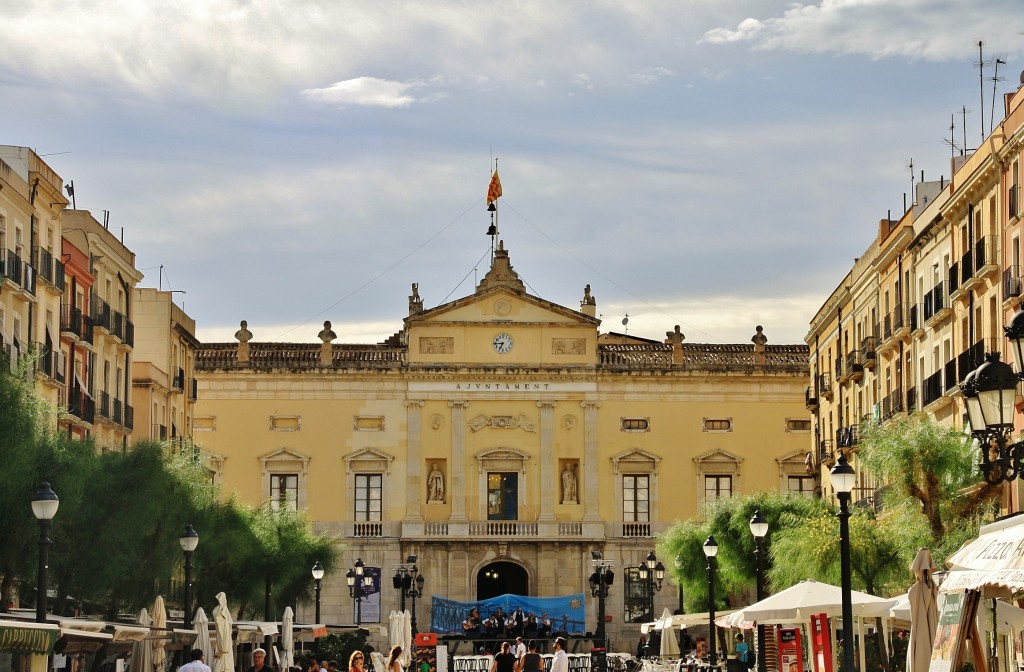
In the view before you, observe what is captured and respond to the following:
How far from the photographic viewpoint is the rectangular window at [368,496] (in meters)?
72.1

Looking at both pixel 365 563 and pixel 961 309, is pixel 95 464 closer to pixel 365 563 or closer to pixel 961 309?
pixel 961 309

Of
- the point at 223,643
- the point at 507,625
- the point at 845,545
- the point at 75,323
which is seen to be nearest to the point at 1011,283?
the point at 845,545

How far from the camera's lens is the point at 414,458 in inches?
2847

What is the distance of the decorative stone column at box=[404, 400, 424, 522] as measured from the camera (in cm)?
7200

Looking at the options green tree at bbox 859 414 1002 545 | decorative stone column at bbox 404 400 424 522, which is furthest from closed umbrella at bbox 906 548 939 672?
decorative stone column at bbox 404 400 424 522

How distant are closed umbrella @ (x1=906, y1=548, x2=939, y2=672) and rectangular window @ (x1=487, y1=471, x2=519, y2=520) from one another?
2027 inches

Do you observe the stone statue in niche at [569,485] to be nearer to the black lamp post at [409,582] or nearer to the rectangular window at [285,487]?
the black lamp post at [409,582]

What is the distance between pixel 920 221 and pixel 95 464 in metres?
22.1

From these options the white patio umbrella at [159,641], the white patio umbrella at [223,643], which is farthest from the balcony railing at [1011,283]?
the white patio umbrella at [159,641]

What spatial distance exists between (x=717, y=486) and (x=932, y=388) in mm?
28993

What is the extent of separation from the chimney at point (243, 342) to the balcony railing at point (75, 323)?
24054 millimetres

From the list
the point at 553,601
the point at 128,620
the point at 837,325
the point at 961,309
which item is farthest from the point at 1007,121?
the point at 553,601

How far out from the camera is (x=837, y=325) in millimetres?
61375

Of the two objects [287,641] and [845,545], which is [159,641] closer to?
[287,641]
